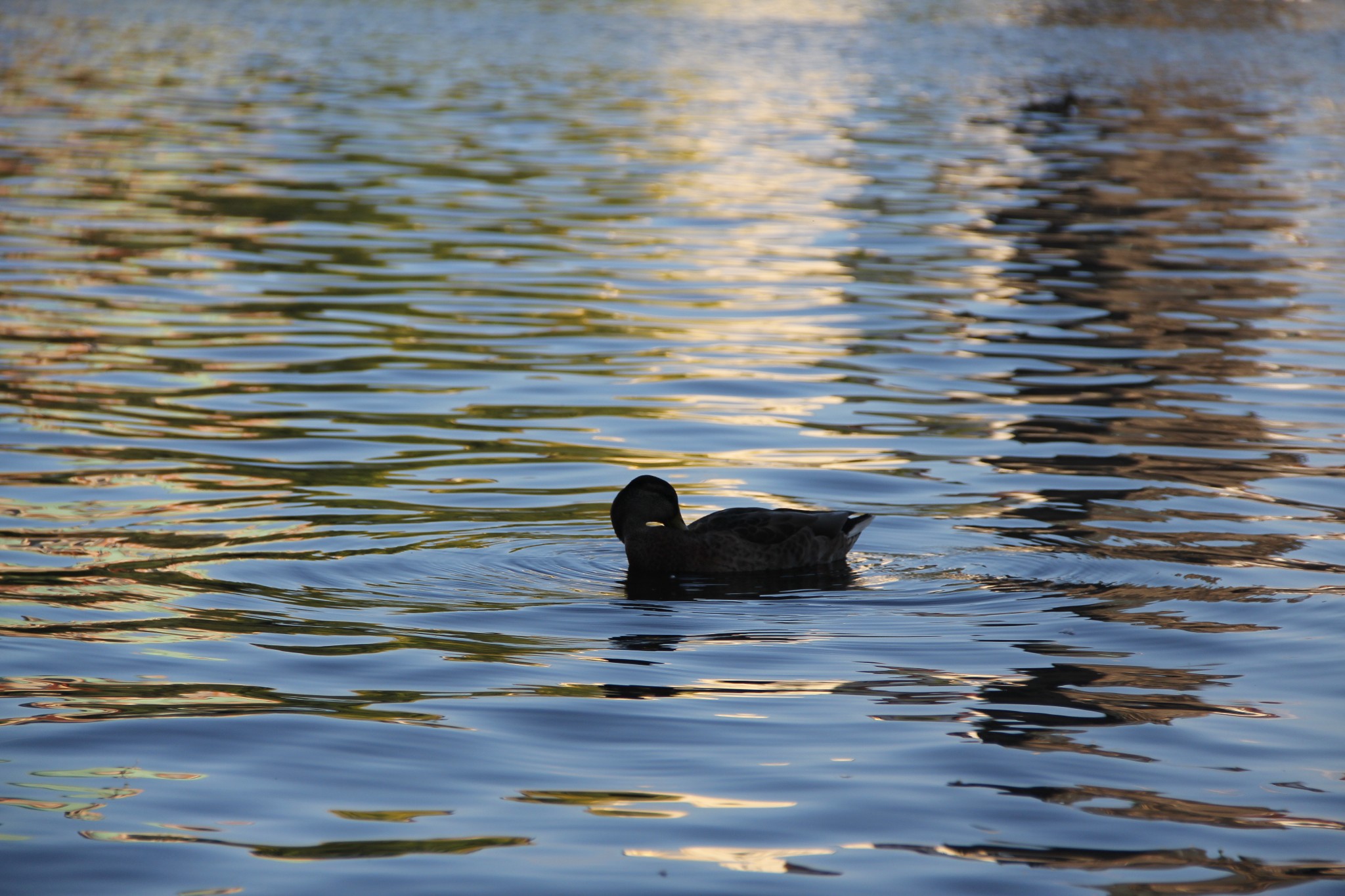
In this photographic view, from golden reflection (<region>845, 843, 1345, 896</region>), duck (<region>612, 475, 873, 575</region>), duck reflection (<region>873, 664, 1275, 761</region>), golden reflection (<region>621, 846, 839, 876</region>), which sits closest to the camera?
golden reflection (<region>845, 843, 1345, 896</region>)

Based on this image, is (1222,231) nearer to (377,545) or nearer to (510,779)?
(377,545)

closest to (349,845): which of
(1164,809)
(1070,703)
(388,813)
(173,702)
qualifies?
(388,813)

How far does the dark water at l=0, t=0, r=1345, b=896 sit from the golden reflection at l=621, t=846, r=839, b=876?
0.07 ft

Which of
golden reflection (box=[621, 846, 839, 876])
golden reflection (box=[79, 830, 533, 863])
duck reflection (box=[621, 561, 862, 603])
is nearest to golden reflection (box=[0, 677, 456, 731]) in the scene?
golden reflection (box=[79, 830, 533, 863])

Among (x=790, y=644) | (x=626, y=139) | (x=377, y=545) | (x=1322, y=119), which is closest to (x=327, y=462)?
(x=377, y=545)

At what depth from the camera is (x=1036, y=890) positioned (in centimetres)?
537

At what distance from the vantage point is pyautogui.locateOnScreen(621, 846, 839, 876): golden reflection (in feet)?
18.1

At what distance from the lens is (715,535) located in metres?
9.25

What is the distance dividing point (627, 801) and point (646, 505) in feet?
11.0

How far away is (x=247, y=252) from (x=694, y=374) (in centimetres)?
750

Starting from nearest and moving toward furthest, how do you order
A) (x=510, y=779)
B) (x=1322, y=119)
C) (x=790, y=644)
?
(x=510, y=779) → (x=790, y=644) → (x=1322, y=119)

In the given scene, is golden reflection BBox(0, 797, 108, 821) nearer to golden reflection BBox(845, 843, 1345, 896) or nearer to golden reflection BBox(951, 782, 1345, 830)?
golden reflection BBox(845, 843, 1345, 896)

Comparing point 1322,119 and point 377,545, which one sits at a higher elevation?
point 1322,119

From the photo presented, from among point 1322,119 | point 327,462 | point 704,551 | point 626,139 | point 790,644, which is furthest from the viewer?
point 1322,119
